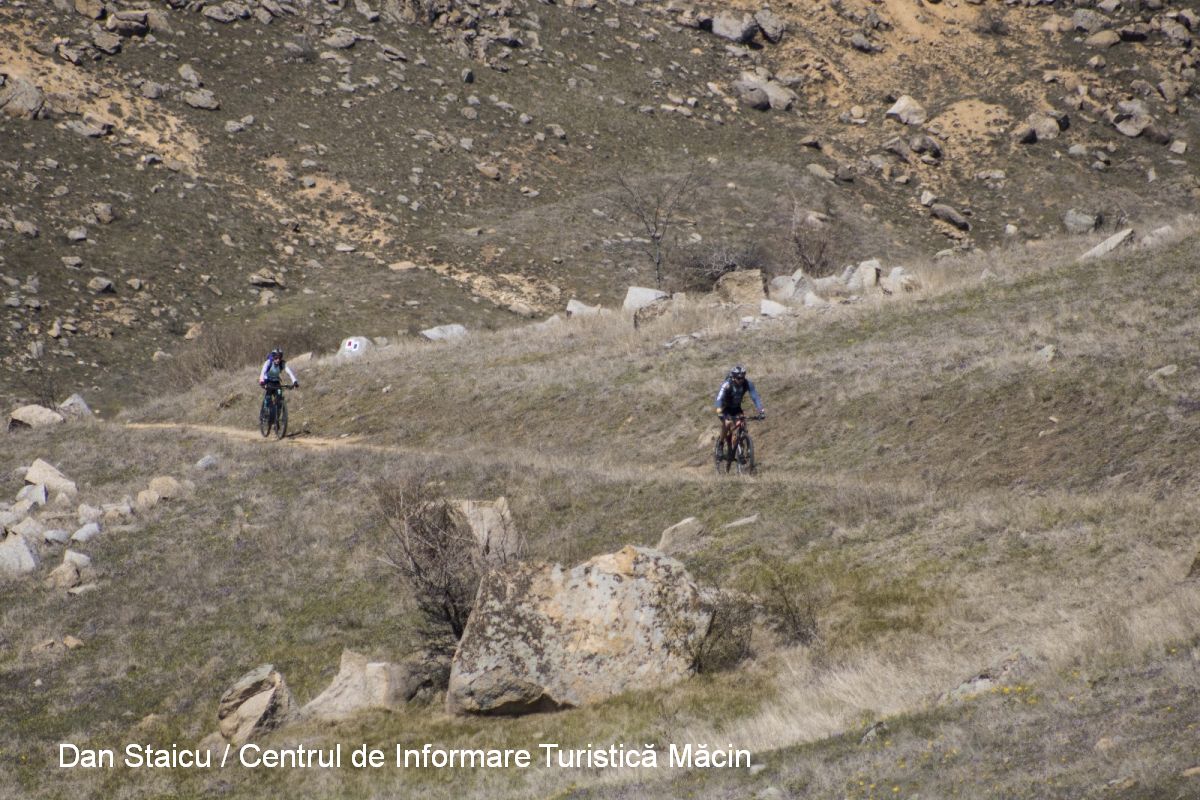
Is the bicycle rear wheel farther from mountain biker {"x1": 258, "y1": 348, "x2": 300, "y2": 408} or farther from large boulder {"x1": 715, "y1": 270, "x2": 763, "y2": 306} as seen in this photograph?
large boulder {"x1": 715, "y1": 270, "x2": 763, "y2": 306}

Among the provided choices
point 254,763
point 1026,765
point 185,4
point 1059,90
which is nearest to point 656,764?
point 1026,765

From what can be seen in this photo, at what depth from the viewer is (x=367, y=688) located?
48.0 feet

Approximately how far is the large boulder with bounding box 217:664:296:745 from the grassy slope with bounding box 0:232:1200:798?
45cm

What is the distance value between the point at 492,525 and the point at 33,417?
2083 centimetres

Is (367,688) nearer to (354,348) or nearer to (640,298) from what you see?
(354,348)

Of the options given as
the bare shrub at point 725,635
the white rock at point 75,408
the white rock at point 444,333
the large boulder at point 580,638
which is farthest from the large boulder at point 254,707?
the white rock at point 444,333

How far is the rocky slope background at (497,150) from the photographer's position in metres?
45.3

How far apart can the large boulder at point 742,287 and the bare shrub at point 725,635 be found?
22395mm

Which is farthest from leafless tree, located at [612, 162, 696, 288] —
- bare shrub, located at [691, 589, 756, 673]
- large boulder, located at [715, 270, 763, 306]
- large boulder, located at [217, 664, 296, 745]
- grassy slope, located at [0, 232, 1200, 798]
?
large boulder, located at [217, 664, 296, 745]

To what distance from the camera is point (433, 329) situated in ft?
140

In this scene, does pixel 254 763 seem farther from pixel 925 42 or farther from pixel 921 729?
pixel 925 42

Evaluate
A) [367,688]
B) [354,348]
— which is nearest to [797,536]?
[367,688]

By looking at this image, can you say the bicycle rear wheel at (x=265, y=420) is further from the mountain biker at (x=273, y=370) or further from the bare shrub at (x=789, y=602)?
the bare shrub at (x=789, y=602)

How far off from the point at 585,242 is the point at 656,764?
42.4 meters
